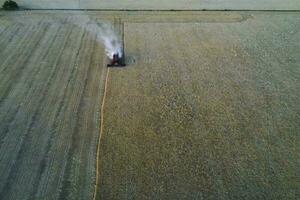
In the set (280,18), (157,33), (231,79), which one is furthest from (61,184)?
(280,18)

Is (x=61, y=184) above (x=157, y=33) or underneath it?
above

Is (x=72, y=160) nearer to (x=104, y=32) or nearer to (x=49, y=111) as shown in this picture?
(x=49, y=111)

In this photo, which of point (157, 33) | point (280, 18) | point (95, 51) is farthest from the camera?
point (280, 18)

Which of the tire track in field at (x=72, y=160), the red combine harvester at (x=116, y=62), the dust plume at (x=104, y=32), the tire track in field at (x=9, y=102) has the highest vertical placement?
the tire track in field at (x=72, y=160)

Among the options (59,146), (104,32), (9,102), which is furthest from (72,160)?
(104,32)

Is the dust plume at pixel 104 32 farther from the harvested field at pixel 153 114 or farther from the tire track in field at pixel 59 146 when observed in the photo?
the tire track in field at pixel 59 146

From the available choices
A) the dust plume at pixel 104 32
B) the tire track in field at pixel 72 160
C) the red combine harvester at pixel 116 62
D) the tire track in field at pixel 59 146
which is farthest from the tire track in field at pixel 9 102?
the dust plume at pixel 104 32

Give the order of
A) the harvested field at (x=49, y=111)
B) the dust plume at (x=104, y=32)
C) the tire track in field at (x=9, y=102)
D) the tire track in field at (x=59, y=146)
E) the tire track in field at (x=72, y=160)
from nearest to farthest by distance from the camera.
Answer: the tire track in field at (x=72, y=160) < the tire track in field at (x=59, y=146) < the harvested field at (x=49, y=111) < the tire track in field at (x=9, y=102) < the dust plume at (x=104, y=32)

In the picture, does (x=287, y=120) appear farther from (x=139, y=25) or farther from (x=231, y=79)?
(x=139, y=25)
